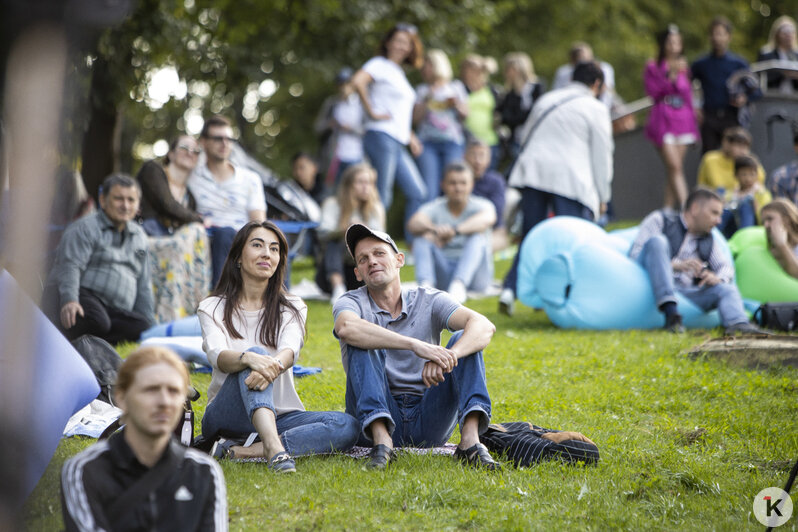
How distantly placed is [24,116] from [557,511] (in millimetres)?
2631

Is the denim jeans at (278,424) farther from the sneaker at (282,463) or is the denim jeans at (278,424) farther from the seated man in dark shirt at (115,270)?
the seated man in dark shirt at (115,270)

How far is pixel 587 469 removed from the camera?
4617 mm

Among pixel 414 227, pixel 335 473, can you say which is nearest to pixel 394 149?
pixel 414 227

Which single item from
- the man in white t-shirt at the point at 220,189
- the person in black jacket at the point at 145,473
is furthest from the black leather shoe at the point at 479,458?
the man in white t-shirt at the point at 220,189

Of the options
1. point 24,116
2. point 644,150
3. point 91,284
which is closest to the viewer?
point 24,116

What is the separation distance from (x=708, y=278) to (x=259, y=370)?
16.6 ft

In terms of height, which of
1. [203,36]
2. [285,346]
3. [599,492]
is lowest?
[599,492]

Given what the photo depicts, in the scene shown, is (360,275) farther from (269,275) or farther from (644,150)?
(644,150)

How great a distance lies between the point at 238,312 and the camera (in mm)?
4930

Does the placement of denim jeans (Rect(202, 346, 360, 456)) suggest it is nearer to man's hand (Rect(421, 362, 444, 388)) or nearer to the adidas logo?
man's hand (Rect(421, 362, 444, 388))

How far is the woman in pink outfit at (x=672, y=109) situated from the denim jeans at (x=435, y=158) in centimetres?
268

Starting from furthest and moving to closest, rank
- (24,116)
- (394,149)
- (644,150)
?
(644,150)
(394,149)
(24,116)

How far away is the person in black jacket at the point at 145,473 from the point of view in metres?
3.06

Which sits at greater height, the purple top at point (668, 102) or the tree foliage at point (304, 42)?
the tree foliage at point (304, 42)
